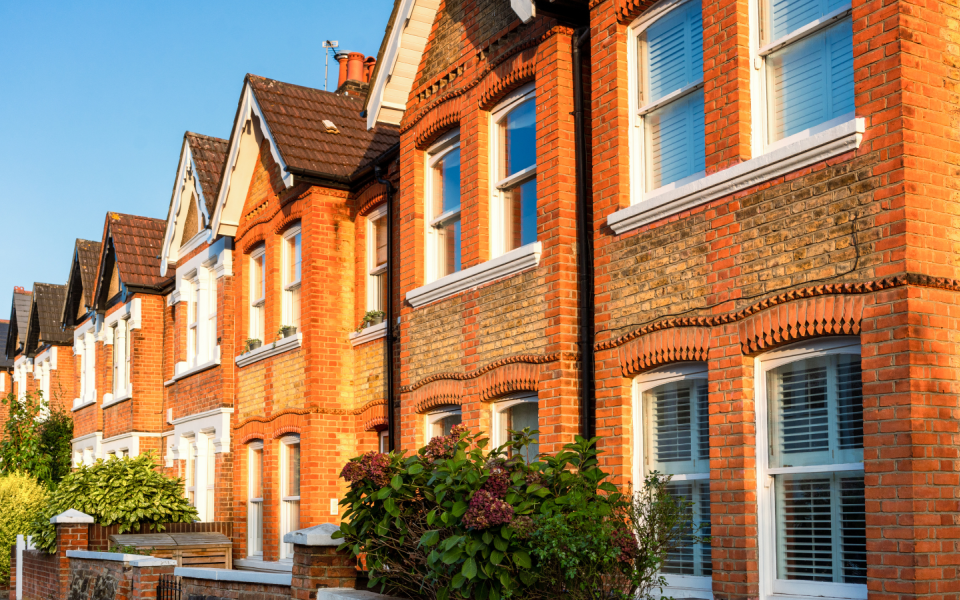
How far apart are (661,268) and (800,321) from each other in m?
1.85

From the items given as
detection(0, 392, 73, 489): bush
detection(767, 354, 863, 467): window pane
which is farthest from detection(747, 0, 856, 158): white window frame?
detection(0, 392, 73, 489): bush

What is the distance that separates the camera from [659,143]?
993 cm

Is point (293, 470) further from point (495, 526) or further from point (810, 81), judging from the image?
point (810, 81)

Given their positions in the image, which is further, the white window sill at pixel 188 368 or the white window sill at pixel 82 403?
the white window sill at pixel 82 403

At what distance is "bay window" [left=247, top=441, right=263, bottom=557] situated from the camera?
1842 centimetres

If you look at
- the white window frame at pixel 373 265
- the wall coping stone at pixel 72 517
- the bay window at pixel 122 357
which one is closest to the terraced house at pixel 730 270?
the white window frame at pixel 373 265

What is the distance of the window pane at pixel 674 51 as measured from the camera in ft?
31.1

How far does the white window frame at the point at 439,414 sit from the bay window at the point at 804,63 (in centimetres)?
537

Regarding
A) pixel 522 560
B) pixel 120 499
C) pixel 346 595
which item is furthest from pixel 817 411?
pixel 120 499

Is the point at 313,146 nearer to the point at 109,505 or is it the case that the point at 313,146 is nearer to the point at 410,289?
the point at 410,289

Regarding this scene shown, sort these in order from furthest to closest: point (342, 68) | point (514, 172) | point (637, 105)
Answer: point (342, 68) < point (514, 172) < point (637, 105)

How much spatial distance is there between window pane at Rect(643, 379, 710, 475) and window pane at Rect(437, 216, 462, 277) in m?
4.10

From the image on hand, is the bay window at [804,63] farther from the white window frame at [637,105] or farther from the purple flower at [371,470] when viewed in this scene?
the purple flower at [371,470]

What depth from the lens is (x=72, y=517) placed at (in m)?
18.1
